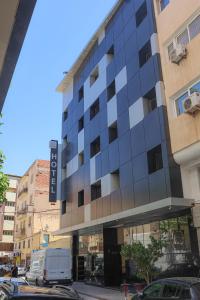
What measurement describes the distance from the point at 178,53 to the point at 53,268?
1583cm

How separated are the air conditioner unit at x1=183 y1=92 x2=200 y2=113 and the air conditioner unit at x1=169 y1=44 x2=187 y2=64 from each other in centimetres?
258

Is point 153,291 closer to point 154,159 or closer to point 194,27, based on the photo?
point 154,159

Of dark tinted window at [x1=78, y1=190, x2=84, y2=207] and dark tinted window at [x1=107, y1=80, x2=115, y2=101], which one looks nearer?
dark tinted window at [x1=107, y1=80, x2=115, y2=101]

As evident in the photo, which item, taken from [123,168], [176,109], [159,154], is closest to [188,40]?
[176,109]

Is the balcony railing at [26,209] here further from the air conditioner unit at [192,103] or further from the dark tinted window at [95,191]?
the air conditioner unit at [192,103]

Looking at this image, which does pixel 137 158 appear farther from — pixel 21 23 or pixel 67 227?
pixel 21 23

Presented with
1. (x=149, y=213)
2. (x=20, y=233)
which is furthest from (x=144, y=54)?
(x=20, y=233)

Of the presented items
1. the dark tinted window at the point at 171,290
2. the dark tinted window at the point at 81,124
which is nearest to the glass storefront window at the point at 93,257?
the dark tinted window at the point at 81,124

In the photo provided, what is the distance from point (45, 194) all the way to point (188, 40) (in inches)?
1576

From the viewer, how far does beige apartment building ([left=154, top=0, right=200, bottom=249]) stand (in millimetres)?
15625

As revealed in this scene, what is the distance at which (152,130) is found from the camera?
18.6 metres

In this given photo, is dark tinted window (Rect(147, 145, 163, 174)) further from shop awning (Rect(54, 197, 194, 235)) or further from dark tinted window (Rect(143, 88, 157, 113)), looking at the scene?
dark tinted window (Rect(143, 88, 157, 113))

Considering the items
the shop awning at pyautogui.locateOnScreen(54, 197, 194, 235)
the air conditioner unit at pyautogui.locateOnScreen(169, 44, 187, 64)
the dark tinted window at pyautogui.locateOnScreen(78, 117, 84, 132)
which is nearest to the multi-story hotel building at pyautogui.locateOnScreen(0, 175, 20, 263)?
the dark tinted window at pyautogui.locateOnScreen(78, 117, 84, 132)

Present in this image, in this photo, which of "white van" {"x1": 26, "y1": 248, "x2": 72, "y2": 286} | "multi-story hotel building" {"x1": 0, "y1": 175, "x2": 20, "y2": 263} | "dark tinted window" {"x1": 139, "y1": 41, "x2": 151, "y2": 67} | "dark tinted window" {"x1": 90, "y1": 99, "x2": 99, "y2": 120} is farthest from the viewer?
"multi-story hotel building" {"x1": 0, "y1": 175, "x2": 20, "y2": 263}
